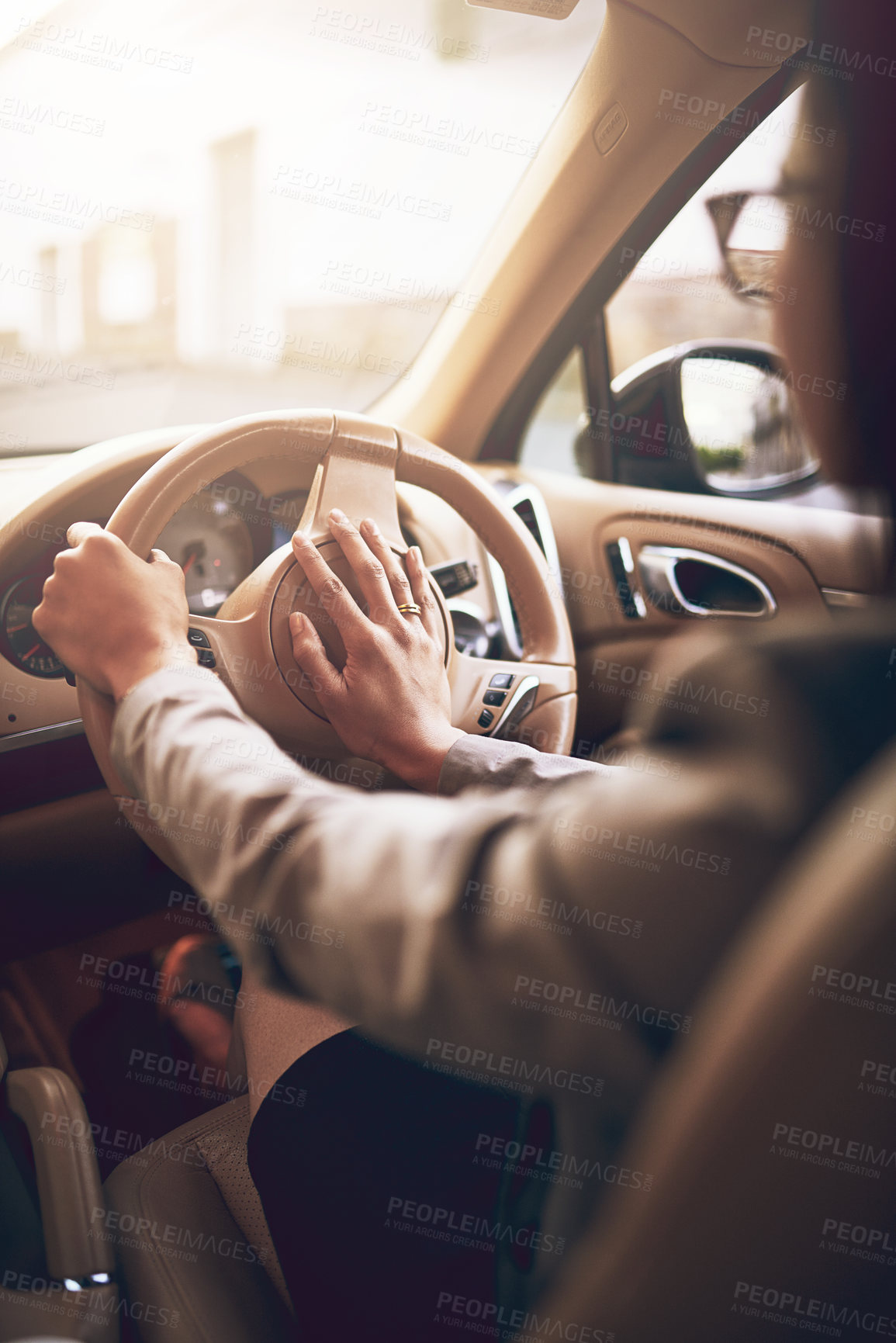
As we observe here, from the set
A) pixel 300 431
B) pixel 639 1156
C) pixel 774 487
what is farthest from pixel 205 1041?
pixel 774 487

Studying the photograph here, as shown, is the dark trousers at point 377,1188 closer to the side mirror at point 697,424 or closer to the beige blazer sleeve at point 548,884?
the beige blazer sleeve at point 548,884

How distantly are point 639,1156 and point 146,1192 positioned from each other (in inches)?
28.3

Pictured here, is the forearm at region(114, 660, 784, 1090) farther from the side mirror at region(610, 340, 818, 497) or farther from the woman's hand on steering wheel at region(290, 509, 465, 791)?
the side mirror at region(610, 340, 818, 497)

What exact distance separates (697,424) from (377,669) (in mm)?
1240

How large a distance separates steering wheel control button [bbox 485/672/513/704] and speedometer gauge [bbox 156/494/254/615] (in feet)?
1.36

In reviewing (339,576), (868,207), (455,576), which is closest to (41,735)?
(339,576)

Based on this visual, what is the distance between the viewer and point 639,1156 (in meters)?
0.49

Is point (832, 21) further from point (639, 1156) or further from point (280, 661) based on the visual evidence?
point (280, 661)

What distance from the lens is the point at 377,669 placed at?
1.06 metres

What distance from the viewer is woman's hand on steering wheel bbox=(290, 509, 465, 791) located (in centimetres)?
104

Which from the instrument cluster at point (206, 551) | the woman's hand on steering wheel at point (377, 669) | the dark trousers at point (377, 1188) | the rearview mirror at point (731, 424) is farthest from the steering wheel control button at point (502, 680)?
the rearview mirror at point (731, 424)

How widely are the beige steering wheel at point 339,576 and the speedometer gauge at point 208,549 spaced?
22cm

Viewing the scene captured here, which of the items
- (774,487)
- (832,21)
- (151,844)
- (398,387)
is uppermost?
(832,21)

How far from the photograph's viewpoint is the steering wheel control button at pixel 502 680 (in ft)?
4.09
